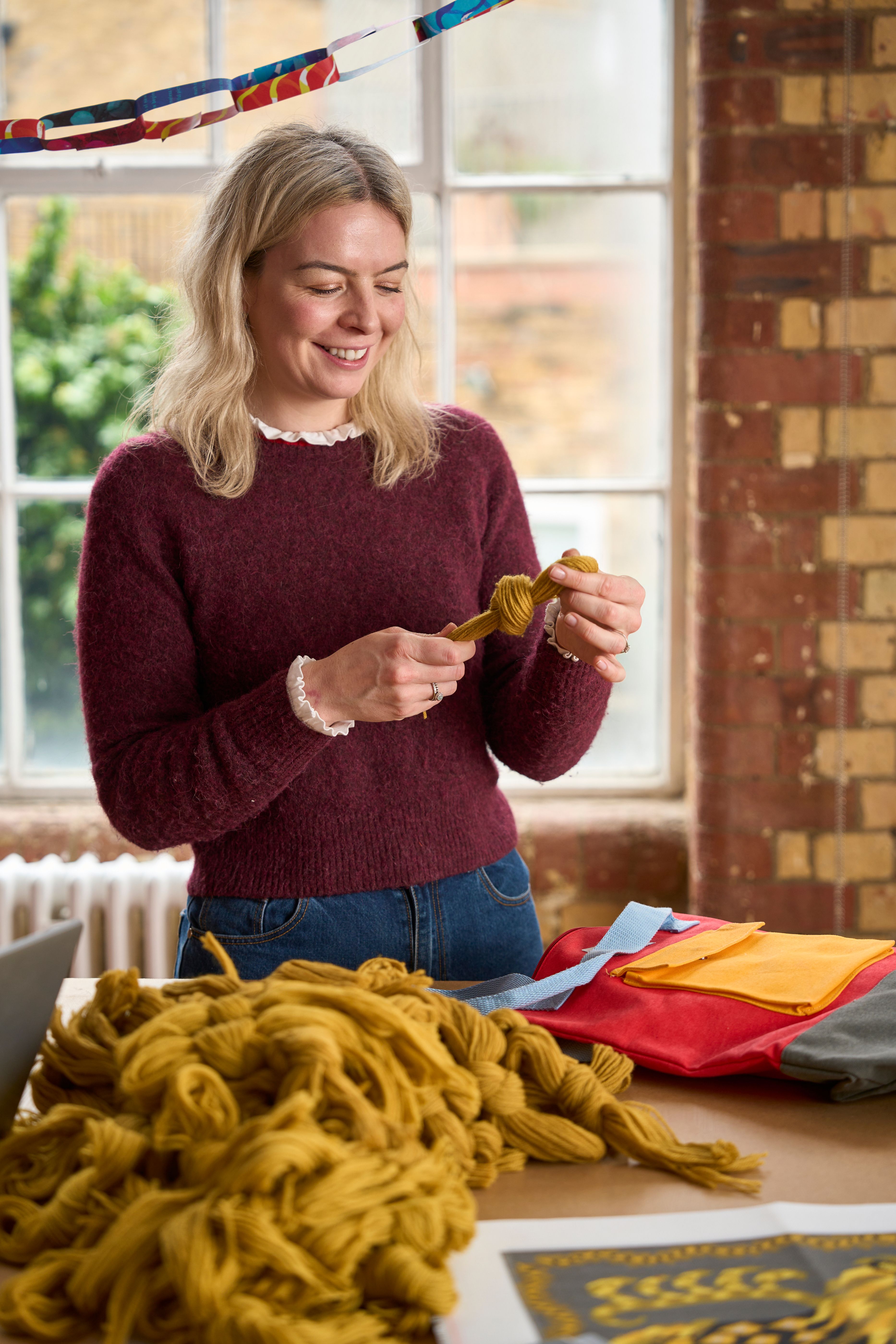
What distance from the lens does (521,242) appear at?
7.54ft

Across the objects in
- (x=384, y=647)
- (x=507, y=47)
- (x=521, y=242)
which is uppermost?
(x=507, y=47)

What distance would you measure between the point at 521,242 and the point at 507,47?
35cm

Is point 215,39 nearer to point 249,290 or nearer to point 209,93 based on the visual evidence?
point 209,93

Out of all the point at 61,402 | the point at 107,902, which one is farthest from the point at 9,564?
the point at 107,902

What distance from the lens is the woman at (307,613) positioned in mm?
1235

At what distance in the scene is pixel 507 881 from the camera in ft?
4.42

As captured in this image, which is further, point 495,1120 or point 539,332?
point 539,332

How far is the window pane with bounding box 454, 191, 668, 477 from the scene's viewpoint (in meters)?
2.29

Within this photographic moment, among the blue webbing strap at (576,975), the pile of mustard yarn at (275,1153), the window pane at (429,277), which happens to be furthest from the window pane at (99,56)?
the pile of mustard yarn at (275,1153)

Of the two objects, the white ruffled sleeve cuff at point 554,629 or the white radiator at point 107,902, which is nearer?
the white ruffled sleeve cuff at point 554,629

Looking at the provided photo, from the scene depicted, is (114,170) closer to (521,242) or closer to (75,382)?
(75,382)

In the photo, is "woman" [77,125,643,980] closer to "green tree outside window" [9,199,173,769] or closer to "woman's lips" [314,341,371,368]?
"woman's lips" [314,341,371,368]

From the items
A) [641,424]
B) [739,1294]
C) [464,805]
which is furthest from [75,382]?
[739,1294]

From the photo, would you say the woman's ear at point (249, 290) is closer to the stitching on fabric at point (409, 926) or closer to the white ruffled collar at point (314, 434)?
the white ruffled collar at point (314, 434)
